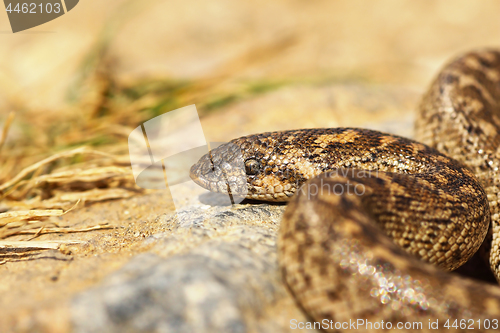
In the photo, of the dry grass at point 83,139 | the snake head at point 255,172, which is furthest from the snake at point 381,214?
the dry grass at point 83,139

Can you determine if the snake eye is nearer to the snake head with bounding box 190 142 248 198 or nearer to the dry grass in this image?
the snake head with bounding box 190 142 248 198

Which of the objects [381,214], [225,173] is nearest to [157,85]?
[225,173]

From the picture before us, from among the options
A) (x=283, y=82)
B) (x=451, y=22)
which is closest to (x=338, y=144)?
(x=283, y=82)

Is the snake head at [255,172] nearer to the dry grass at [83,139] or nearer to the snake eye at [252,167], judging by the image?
the snake eye at [252,167]

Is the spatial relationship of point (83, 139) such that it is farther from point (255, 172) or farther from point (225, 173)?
point (255, 172)

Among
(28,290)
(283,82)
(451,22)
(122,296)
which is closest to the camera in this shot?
(122,296)

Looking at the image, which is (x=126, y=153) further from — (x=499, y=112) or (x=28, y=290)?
(x=499, y=112)

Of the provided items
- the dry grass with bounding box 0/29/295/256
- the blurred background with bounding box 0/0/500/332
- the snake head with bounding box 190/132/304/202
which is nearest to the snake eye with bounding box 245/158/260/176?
the snake head with bounding box 190/132/304/202

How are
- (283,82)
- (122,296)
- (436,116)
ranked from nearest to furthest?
(122,296), (436,116), (283,82)
